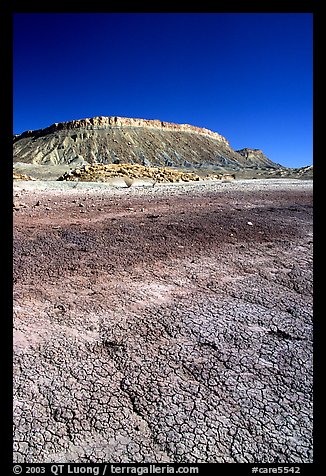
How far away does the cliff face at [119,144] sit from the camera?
8362 centimetres

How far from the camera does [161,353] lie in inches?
83.7

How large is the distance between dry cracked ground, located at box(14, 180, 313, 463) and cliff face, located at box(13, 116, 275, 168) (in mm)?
78305

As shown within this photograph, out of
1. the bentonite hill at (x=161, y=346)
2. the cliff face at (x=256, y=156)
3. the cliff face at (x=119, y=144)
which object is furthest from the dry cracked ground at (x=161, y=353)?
the cliff face at (x=256, y=156)

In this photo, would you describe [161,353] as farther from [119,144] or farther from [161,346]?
[119,144]

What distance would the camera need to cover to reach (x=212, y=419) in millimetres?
1631

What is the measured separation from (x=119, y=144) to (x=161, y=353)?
303 ft

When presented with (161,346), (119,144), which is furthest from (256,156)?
(161,346)

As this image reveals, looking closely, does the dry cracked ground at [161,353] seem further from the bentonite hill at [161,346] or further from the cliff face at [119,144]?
the cliff face at [119,144]

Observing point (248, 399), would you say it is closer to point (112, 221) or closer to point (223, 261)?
point (223, 261)

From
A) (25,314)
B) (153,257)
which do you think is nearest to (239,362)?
(25,314)

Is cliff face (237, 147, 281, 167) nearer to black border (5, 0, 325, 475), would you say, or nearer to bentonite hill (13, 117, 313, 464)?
bentonite hill (13, 117, 313, 464)
